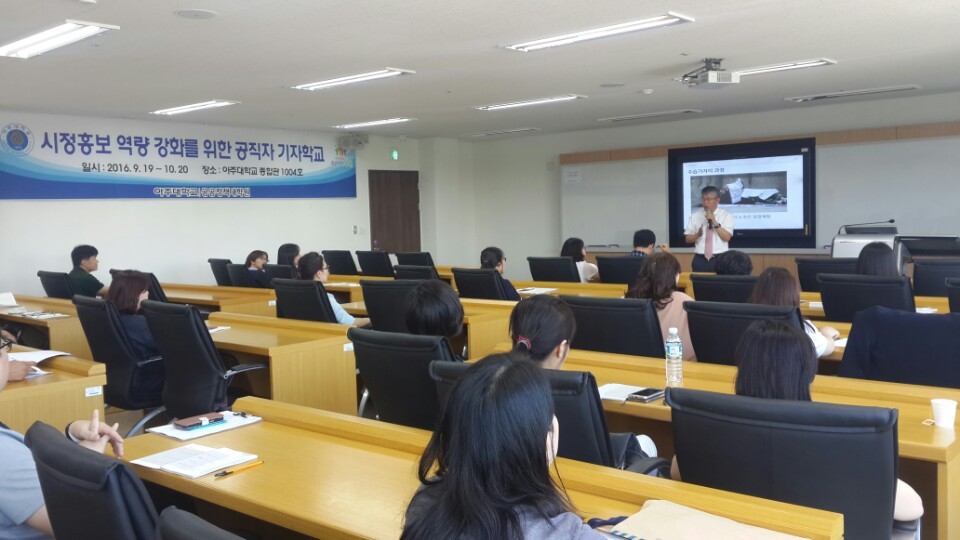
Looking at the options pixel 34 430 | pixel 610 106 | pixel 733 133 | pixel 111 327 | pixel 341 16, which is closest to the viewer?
pixel 34 430

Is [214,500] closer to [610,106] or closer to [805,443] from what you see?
[805,443]

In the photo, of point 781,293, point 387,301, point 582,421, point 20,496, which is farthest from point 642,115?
point 20,496

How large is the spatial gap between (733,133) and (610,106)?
223 cm

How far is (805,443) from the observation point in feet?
5.80

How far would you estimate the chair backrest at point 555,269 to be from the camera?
7.05 meters

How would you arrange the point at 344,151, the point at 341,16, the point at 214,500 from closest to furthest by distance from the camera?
1. the point at 214,500
2. the point at 341,16
3. the point at 344,151

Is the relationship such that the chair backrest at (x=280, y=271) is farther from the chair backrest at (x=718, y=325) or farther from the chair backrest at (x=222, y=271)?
the chair backrest at (x=718, y=325)

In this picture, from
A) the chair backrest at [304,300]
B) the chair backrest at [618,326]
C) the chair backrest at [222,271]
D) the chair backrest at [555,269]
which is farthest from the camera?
the chair backrest at [222,271]

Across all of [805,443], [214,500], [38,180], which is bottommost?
[214,500]

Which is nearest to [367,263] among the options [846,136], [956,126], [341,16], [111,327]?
[341,16]

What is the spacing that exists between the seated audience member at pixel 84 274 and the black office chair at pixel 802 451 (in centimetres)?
672

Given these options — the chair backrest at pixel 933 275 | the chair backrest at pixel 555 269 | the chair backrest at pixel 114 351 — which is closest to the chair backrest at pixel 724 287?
the chair backrest at pixel 933 275

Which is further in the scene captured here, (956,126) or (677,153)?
(677,153)

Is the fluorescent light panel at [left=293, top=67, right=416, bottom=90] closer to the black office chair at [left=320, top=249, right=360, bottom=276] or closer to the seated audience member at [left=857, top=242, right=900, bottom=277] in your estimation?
the black office chair at [left=320, top=249, right=360, bottom=276]
